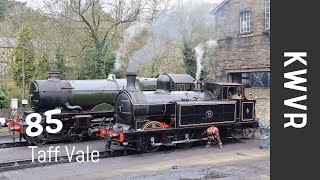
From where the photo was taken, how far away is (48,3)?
2322 centimetres

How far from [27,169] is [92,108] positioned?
5.01 metres

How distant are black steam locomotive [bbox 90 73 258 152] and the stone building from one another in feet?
9.17

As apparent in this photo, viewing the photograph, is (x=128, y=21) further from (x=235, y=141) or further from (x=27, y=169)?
(x=27, y=169)

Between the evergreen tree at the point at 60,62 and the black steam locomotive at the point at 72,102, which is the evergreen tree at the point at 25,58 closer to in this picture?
the evergreen tree at the point at 60,62

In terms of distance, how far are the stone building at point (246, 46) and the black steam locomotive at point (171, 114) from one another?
9.17 ft

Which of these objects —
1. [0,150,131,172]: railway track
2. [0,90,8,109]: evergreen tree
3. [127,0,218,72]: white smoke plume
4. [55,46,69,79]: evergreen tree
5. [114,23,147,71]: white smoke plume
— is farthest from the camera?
[114,23,147,71]: white smoke plume

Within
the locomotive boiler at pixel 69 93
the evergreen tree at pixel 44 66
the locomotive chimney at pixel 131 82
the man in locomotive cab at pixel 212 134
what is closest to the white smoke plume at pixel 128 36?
the evergreen tree at pixel 44 66

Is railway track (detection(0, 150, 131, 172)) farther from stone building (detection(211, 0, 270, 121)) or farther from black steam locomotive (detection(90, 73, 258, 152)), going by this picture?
stone building (detection(211, 0, 270, 121))

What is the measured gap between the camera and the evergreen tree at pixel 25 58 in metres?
22.4

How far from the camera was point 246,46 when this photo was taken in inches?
687

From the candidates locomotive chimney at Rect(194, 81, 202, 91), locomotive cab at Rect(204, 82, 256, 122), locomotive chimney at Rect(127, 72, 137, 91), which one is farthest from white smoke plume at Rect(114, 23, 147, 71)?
locomotive chimney at Rect(127, 72, 137, 91)

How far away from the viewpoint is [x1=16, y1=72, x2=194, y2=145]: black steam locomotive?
13242mm

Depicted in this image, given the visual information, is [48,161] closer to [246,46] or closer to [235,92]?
[235,92]

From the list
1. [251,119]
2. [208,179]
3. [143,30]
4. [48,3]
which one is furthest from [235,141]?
[48,3]
